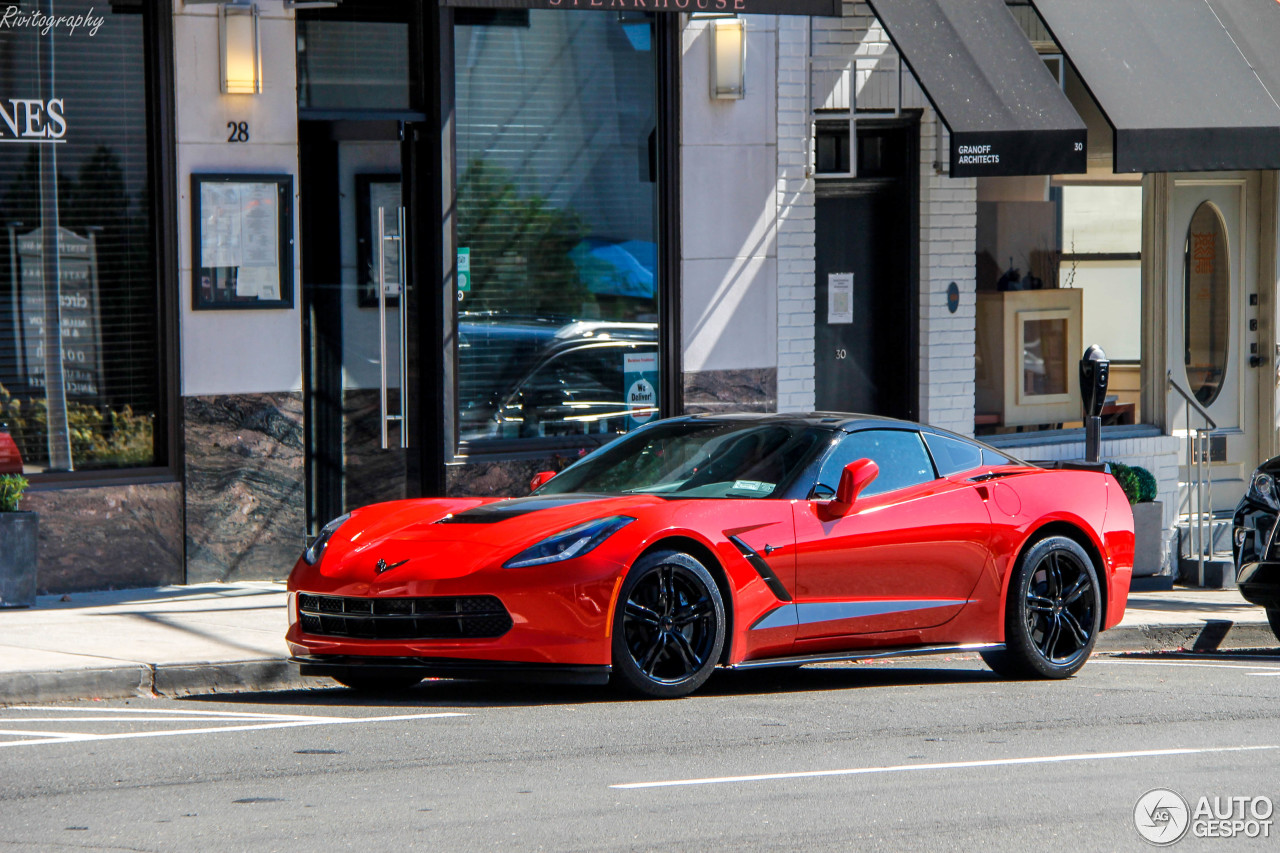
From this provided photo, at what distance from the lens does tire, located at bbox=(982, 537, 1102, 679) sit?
9039mm

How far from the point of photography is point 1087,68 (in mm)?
13867

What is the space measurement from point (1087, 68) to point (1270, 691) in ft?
20.8

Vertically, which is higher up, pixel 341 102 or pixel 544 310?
pixel 341 102

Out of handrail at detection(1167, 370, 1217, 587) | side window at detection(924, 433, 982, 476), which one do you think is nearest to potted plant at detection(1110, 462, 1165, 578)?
handrail at detection(1167, 370, 1217, 587)

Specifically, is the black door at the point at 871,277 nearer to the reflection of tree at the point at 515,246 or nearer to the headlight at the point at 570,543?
the reflection of tree at the point at 515,246

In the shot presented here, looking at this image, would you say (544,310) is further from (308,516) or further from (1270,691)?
(1270,691)

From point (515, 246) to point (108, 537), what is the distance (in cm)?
353

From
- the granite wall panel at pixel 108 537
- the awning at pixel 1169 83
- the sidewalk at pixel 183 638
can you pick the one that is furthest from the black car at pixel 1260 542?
the granite wall panel at pixel 108 537

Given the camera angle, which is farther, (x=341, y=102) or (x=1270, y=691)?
(x=341, y=102)

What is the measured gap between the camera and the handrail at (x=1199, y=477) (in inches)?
545

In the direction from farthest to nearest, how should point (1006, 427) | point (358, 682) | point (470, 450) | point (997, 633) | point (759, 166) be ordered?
1. point (1006, 427)
2. point (759, 166)
3. point (470, 450)
4. point (997, 633)
5. point (358, 682)

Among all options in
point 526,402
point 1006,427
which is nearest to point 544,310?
point 526,402

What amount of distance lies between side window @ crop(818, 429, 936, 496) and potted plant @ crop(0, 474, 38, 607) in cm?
478

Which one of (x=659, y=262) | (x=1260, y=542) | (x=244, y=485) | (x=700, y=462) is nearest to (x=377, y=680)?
(x=700, y=462)
